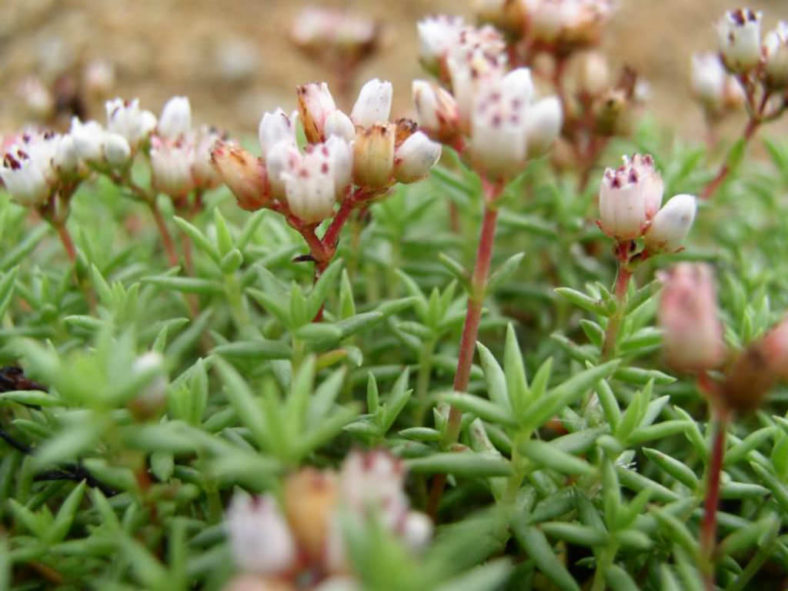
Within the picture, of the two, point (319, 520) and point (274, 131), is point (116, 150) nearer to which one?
point (274, 131)

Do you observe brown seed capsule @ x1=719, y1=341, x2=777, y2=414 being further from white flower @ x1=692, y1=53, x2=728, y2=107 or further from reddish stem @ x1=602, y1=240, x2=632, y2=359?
white flower @ x1=692, y1=53, x2=728, y2=107

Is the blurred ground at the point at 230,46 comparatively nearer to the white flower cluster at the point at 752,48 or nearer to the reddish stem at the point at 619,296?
the white flower cluster at the point at 752,48

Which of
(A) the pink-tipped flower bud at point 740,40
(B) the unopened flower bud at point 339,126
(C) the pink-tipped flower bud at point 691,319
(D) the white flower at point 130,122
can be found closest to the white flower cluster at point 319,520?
(C) the pink-tipped flower bud at point 691,319

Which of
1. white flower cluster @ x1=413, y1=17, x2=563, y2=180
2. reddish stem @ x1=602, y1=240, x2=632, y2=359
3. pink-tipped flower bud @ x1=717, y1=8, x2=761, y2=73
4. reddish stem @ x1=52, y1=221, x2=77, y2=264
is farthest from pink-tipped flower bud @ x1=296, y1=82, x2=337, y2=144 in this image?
pink-tipped flower bud @ x1=717, y1=8, x2=761, y2=73

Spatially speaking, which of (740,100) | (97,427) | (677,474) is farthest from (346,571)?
(740,100)

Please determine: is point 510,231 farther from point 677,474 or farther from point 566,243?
point 677,474

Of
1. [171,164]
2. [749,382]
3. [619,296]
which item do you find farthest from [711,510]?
[171,164]
